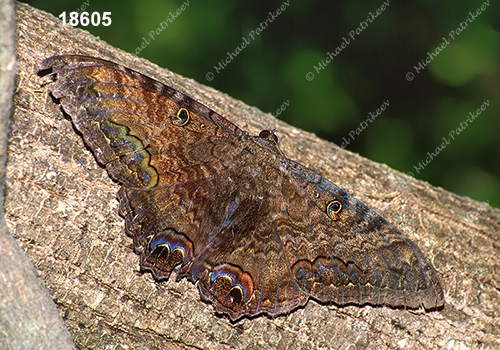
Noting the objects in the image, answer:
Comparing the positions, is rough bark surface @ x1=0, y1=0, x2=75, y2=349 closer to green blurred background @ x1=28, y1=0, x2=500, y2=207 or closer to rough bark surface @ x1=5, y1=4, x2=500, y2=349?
Answer: rough bark surface @ x1=5, y1=4, x2=500, y2=349

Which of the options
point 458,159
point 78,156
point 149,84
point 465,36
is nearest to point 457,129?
point 458,159

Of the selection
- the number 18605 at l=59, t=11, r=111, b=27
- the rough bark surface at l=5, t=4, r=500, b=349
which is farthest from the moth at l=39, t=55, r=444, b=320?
the number 18605 at l=59, t=11, r=111, b=27

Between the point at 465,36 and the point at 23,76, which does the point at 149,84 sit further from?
the point at 465,36

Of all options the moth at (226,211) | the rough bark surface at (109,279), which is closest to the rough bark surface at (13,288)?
the rough bark surface at (109,279)

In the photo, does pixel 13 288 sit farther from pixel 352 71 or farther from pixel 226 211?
pixel 352 71

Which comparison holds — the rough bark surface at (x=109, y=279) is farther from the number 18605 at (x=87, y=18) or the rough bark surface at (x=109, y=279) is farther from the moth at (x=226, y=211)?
the number 18605 at (x=87, y=18)
